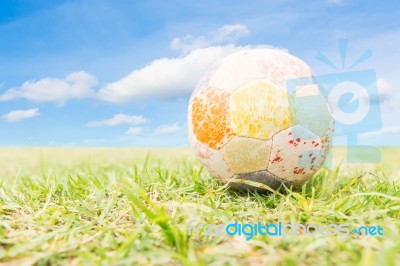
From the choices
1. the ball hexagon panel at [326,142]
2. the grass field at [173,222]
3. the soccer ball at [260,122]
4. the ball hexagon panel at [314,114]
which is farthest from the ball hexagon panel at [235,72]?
the grass field at [173,222]

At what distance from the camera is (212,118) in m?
3.40

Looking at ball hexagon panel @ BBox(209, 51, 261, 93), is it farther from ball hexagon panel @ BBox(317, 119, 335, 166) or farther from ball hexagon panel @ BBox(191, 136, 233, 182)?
ball hexagon panel @ BBox(317, 119, 335, 166)

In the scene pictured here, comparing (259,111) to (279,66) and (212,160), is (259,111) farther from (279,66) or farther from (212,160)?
(212,160)

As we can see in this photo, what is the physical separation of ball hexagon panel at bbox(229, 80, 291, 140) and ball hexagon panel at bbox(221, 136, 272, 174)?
5 cm

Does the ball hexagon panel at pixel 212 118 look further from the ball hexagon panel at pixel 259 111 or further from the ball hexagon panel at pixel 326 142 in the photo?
the ball hexagon panel at pixel 326 142

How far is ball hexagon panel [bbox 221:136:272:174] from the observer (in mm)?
3301

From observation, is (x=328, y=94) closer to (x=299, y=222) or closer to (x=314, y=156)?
(x=314, y=156)

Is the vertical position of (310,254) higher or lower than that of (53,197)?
lower

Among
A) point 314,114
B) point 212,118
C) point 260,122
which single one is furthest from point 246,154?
point 314,114

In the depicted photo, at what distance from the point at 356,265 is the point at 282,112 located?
1.53m

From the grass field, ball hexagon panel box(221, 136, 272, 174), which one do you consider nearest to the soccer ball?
ball hexagon panel box(221, 136, 272, 174)

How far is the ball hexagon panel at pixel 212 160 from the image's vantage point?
3.46 metres

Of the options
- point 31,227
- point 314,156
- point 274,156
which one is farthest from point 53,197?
point 314,156

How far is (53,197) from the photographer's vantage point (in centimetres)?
365
